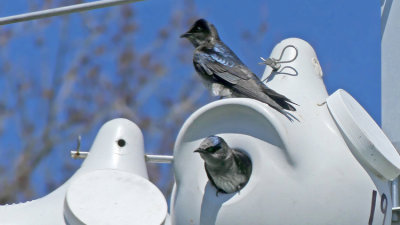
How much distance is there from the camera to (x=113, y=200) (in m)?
6.21

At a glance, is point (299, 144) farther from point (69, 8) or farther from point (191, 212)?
point (69, 8)

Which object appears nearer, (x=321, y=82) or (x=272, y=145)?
(x=272, y=145)

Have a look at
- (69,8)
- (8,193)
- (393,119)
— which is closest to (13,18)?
(69,8)

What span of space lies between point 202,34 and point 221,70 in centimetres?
68

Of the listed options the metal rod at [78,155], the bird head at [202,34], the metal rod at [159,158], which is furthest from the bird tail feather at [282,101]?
the bird head at [202,34]

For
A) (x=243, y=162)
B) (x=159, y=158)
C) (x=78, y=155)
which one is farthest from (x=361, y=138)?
(x=78, y=155)

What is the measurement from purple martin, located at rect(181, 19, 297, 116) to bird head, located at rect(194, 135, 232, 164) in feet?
0.99

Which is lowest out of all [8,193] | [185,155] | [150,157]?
[8,193]

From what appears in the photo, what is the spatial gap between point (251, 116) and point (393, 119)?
1.81 m

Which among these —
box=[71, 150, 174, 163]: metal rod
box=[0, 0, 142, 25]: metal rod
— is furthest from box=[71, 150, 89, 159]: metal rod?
box=[0, 0, 142, 25]: metal rod

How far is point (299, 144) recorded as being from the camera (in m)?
5.31

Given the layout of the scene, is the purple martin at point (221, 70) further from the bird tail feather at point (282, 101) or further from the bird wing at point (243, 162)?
the bird wing at point (243, 162)

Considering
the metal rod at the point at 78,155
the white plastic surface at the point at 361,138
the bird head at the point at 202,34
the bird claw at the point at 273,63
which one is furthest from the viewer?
the bird head at the point at 202,34

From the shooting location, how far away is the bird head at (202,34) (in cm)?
751
